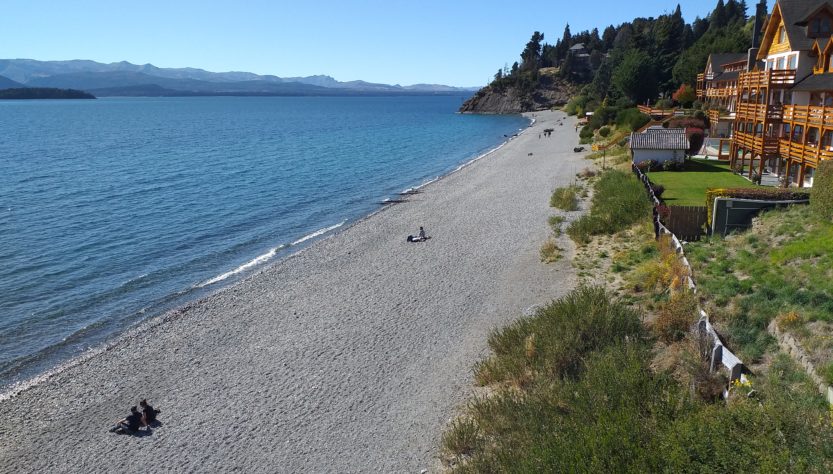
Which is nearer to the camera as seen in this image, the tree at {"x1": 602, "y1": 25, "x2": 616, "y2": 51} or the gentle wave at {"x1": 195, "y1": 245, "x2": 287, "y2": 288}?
the gentle wave at {"x1": 195, "y1": 245, "x2": 287, "y2": 288}

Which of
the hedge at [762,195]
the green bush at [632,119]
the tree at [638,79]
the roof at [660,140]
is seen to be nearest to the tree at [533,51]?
the tree at [638,79]

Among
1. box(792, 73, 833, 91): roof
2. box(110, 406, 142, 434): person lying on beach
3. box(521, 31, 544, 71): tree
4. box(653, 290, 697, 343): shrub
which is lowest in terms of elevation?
box(110, 406, 142, 434): person lying on beach

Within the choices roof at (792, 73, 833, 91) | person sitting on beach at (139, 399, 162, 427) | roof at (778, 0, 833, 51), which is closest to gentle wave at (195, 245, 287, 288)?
person sitting on beach at (139, 399, 162, 427)

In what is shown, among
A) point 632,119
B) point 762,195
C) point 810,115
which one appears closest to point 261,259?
point 762,195

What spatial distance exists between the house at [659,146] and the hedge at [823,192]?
19.8 meters

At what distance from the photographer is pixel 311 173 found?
193 feet

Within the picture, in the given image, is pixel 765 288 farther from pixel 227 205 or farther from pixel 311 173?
pixel 311 173

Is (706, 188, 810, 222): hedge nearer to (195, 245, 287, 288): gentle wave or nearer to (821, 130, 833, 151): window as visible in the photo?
→ (821, 130, 833, 151): window

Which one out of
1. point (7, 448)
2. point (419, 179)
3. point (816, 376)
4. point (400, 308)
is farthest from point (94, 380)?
point (419, 179)

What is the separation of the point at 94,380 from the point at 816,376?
18.1 m

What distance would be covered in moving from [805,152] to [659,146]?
12045mm

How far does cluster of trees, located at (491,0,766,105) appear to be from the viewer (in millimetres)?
80812

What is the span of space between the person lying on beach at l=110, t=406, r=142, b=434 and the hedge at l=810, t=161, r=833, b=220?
19496mm

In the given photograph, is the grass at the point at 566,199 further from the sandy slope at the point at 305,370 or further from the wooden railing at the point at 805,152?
the wooden railing at the point at 805,152
